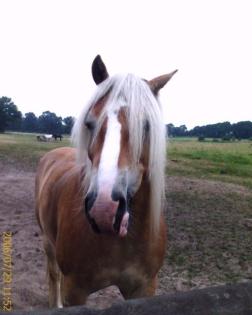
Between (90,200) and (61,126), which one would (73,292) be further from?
(61,126)

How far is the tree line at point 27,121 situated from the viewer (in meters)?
64.5

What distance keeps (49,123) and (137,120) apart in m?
72.8

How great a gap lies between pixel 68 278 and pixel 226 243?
364cm

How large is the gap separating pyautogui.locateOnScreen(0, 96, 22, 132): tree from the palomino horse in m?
63.2

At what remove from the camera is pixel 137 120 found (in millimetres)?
2137

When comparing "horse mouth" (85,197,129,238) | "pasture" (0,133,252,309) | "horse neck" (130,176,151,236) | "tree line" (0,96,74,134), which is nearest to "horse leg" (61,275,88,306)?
"horse neck" (130,176,151,236)

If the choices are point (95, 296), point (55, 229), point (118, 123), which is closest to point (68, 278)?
point (55, 229)

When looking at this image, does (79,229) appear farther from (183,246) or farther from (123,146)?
(183,246)

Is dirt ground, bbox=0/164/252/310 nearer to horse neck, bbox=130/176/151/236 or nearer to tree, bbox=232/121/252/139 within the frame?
horse neck, bbox=130/176/151/236

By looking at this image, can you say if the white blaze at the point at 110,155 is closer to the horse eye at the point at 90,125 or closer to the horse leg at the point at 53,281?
the horse eye at the point at 90,125

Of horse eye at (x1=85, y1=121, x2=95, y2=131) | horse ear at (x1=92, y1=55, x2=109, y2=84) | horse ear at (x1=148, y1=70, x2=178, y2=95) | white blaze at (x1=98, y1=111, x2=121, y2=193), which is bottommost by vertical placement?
white blaze at (x1=98, y1=111, x2=121, y2=193)

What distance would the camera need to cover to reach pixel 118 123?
2.10m

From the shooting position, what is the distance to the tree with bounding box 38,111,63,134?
70312 millimetres

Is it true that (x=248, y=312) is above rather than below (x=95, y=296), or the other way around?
above
